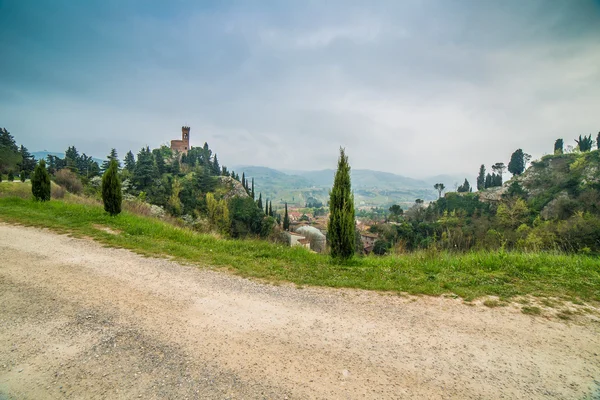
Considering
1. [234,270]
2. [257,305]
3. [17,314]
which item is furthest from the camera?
[234,270]

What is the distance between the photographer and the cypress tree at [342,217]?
7.69 metres

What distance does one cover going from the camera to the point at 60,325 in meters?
3.61

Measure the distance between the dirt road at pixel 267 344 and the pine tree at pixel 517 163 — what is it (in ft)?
392

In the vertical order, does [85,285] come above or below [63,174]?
below

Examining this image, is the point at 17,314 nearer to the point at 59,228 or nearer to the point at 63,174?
the point at 59,228

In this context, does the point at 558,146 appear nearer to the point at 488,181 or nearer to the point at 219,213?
the point at 488,181

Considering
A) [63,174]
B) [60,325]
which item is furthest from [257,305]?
[63,174]

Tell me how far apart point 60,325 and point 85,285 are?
5.13 ft

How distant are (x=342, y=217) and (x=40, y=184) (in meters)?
17.5

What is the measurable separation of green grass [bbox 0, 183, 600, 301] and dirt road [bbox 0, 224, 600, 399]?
715mm

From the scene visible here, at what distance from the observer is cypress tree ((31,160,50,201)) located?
14.5 metres

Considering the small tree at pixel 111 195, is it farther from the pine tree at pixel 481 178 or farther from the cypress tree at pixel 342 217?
the pine tree at pixel 481 178

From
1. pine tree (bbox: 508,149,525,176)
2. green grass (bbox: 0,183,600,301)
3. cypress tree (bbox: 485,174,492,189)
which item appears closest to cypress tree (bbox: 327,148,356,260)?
green grass (bbox: 0,183,600,301)

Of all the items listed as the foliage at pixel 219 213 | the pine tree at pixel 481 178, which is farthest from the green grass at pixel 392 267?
the pine tree at pixel 481 178
